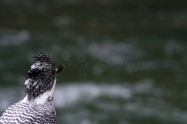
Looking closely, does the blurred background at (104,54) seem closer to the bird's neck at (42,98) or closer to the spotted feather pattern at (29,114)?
the bird's neck at (42,98)

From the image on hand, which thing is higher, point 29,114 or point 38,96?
point 38,96

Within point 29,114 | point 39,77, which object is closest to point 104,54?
point 39,77

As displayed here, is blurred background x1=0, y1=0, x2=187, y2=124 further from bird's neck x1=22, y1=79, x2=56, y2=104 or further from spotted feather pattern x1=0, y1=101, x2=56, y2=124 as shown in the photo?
spotted feather pattern x1=0, y1=101, x2=56, y2=124

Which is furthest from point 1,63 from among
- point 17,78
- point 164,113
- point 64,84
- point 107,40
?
point 164,113

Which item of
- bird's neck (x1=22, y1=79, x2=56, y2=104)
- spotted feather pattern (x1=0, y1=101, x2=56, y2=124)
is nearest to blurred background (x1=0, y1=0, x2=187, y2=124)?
bird's neck (x1=22, y1=79, x2=56, y2=104)

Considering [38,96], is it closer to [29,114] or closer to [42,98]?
[42,98]

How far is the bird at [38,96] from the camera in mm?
5145

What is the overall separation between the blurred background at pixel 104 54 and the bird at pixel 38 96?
4079 millimetres

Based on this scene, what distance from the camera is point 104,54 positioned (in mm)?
13367

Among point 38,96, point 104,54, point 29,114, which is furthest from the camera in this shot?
point 104,54

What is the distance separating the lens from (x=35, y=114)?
205 inches

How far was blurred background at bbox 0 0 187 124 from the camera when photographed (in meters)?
11.2

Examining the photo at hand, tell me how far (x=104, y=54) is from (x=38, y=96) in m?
8.04

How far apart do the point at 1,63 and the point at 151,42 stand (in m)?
3.51
